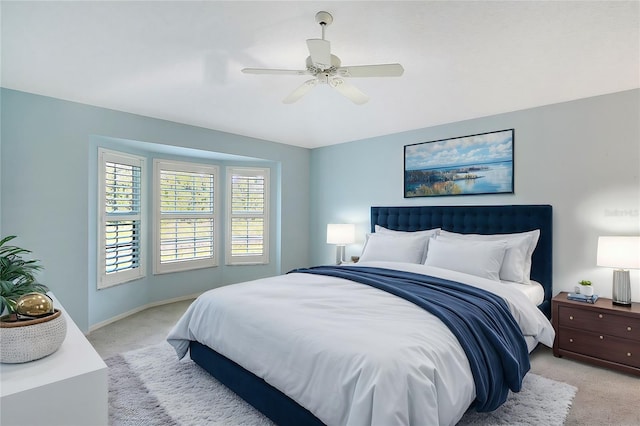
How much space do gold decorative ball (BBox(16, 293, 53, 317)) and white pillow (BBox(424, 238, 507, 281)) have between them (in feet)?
9.97

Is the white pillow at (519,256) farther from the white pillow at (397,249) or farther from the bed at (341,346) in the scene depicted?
the white pillow at (397,249)

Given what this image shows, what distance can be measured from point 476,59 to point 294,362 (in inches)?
100

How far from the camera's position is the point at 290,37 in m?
2.30

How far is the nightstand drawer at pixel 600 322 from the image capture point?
8.58 feet

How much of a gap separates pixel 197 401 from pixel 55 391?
43.9 inches

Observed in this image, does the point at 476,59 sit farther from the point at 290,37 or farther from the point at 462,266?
the point at 462,266

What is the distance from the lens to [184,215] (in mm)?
4793

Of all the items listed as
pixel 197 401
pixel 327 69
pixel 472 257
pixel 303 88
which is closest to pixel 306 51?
pixel 303 88

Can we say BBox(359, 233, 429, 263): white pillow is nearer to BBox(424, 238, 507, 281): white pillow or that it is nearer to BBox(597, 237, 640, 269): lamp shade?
BBox(424, 238, 507, 281): white pillow

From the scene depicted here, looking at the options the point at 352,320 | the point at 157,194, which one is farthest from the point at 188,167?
the point at 352,320

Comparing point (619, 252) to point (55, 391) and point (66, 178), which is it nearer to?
point (55, 391)

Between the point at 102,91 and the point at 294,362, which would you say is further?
the point at 102,91

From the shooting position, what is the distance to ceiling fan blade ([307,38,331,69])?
6.18ft

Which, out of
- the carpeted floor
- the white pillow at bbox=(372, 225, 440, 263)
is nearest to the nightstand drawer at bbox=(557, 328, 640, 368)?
the carpeted floor
